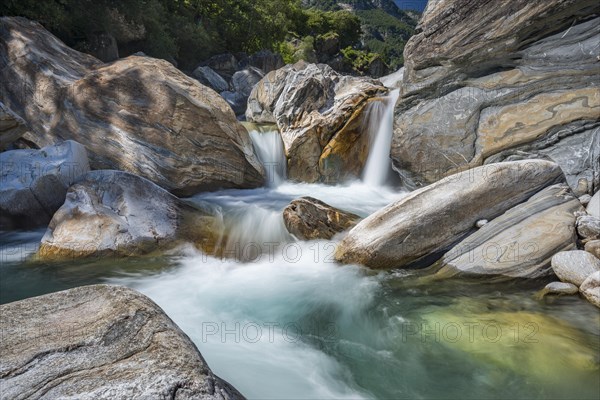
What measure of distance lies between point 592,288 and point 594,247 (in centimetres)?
77

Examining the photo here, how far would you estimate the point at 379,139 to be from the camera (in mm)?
10500

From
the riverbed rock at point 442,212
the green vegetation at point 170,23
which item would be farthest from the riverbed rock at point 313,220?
the green vegetation at point 170,23

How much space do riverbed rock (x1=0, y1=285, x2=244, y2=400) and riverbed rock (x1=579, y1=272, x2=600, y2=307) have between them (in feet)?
15.6

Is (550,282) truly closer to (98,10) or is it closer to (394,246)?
(394,246)

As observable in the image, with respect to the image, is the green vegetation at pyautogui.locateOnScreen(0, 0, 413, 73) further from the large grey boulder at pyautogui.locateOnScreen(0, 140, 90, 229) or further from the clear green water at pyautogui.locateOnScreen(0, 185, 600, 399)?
the clear green water at pyautogui.locateOnScreen(0, 185, 600, 399)

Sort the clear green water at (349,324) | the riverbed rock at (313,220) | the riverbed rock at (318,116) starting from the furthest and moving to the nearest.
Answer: the riverbed rock at (318,116)
the riverbed rock at (313,220)
the clear green water at (349,324)

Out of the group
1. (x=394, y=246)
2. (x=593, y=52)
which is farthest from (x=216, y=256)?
(x=593, y=52)

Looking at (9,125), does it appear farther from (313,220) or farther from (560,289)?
(560,289)

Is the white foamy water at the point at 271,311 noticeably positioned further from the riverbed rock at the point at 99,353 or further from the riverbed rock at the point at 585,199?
the riverbed rock at the point at 585,199

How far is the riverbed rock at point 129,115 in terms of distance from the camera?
8.75 m

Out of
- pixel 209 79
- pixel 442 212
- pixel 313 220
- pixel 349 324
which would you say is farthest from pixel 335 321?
pixel 209 79

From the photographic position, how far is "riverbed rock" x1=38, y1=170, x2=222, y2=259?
637cm

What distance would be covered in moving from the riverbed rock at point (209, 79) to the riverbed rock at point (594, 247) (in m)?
17.9

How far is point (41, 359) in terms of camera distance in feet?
6.57
